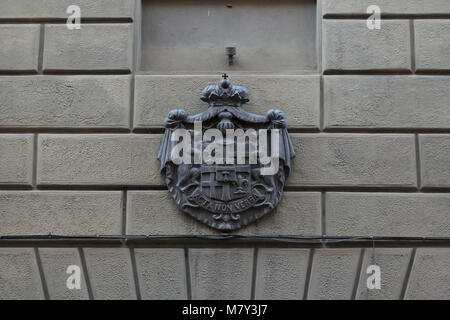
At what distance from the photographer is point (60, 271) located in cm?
574

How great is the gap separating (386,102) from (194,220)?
2.16 metres

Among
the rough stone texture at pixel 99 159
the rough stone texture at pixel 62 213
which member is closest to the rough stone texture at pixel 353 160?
the rough stone texture at pixel 99 159

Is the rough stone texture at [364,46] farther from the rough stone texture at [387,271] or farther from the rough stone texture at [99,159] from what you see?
the rough stone texture at [99,159]

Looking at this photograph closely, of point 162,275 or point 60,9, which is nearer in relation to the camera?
point 162,275

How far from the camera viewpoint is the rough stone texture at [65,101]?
6.02 meters

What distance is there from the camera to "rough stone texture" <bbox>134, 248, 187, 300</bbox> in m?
5.70

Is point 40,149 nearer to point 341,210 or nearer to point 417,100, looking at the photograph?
point 341,210

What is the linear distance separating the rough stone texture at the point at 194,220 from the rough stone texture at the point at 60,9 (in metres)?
1.89

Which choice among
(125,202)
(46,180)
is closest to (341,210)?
(125,202)
